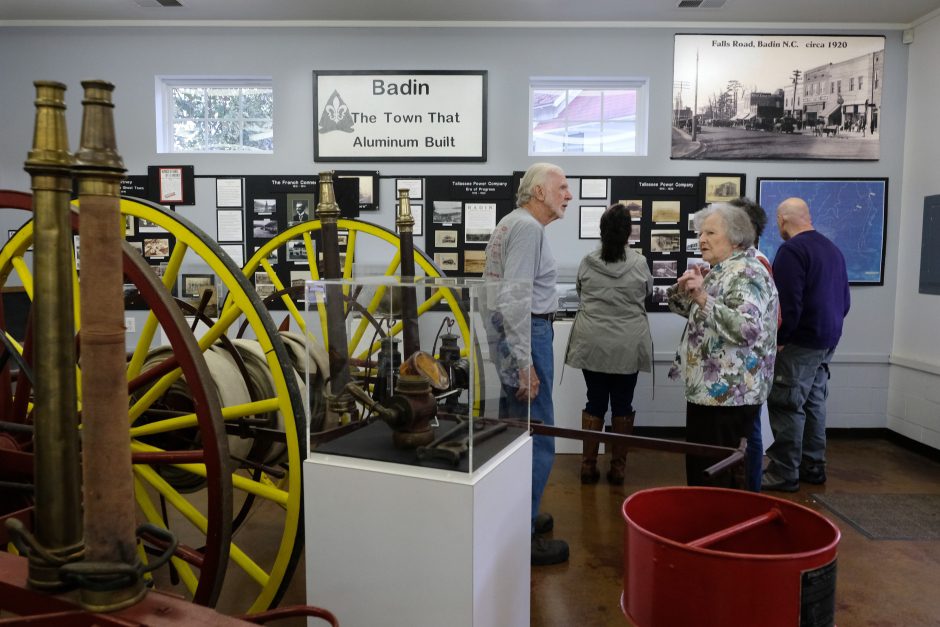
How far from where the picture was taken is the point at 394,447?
170cm

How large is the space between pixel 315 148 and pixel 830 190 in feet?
13.1

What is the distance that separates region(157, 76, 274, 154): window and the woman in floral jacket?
3838 mm

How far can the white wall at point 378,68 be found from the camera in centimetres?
526

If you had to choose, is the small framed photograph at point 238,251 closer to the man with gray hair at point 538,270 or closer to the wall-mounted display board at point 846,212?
the man with gray hair at point 538,270

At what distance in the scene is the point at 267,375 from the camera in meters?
2.78

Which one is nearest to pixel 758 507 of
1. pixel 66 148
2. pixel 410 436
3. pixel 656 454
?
pixel 410 436

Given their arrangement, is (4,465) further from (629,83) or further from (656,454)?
(629,83)

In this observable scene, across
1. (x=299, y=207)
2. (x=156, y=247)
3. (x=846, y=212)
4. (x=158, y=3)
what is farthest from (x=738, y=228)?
(x=156, y=247)

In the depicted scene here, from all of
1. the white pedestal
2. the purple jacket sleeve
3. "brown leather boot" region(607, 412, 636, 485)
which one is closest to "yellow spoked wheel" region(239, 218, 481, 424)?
the white pedestal

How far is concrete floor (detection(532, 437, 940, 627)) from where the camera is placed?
2.75 metres

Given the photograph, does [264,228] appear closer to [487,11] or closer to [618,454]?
[487,11]

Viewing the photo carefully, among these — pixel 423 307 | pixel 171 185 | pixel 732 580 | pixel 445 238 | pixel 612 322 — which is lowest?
pixel 732 580

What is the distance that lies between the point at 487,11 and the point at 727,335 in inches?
128

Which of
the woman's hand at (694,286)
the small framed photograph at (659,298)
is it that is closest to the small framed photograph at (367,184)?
the small framed photograph at (659,298)
